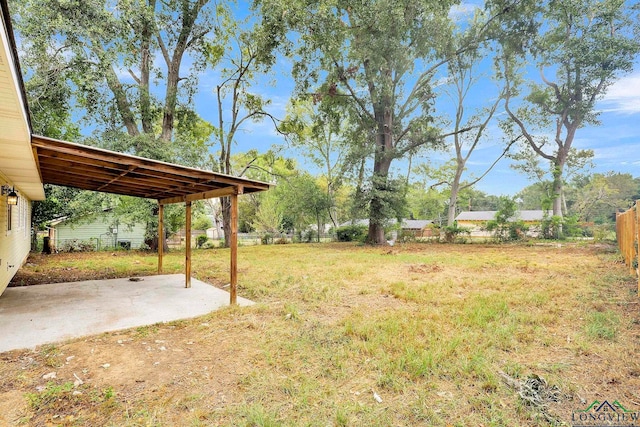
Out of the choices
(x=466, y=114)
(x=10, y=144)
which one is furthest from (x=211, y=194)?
(x=466, y=114)

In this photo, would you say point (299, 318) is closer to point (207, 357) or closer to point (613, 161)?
point (207, 357)

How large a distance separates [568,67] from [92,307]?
24100mm

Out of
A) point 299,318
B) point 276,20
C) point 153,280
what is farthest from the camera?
point 276,20

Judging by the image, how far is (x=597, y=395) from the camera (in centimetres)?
265

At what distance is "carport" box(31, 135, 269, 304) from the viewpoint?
3.91 m

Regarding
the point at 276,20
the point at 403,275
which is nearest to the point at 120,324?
the point at 403,275

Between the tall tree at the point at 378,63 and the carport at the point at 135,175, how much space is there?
10.9 m

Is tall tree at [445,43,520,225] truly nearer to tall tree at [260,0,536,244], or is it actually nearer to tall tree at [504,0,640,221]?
tall tree at [504,0,640,221]

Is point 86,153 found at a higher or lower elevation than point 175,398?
higher

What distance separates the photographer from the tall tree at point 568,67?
53.9 ft

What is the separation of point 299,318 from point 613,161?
49.2 metres

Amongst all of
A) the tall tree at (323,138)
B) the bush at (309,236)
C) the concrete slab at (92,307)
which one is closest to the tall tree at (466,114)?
the tall tree at (323,138)

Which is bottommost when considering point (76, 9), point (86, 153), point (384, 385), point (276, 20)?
point (384, 385)

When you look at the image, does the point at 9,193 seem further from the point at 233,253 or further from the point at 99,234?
the point at 99,234
